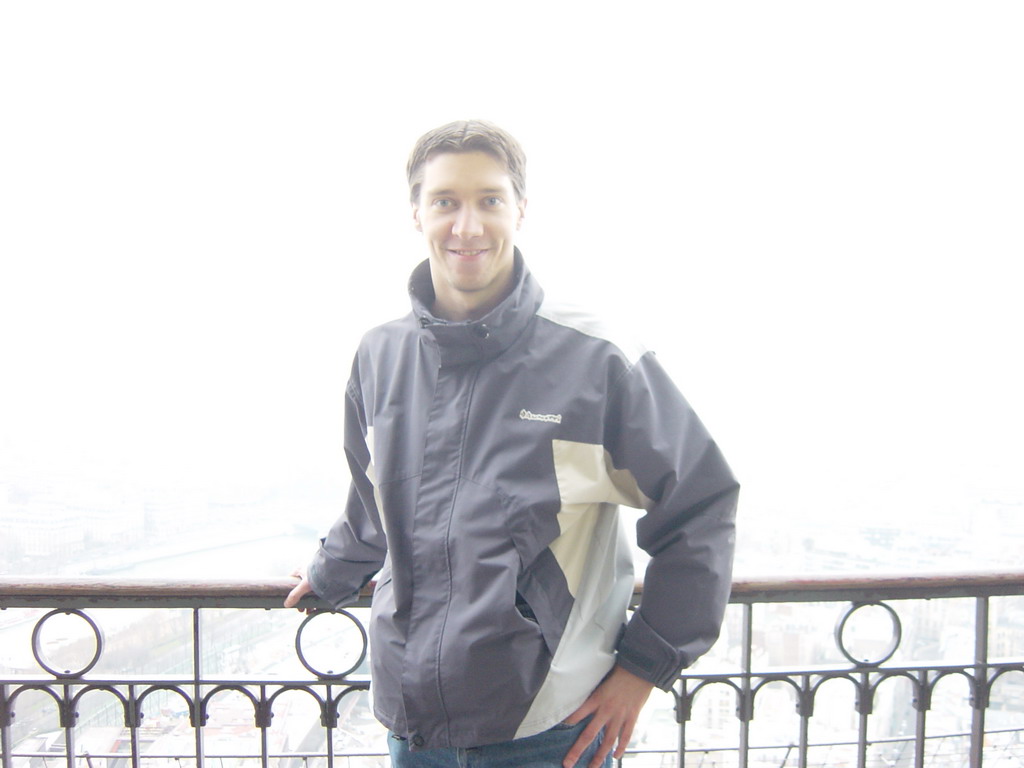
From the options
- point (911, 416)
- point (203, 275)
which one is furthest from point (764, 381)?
point (203, 275)

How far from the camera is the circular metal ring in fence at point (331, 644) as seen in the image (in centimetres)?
135

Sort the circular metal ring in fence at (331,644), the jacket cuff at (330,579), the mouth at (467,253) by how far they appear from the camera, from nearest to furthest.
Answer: the mouth at (467,253) → the jacket cuff at (330,579) → the circular metal ring in fence at (331,644)

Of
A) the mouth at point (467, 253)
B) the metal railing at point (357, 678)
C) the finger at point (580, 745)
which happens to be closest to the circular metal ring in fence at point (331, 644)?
the metal railing at point (357, 678)

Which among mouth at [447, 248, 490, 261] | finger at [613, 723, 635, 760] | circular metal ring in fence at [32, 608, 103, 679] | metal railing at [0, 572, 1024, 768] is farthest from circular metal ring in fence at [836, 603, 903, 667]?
circular metal ring in fence at [32, 608, 103, 679]

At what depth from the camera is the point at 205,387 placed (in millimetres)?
2627

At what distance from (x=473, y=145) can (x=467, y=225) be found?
5.3 inches

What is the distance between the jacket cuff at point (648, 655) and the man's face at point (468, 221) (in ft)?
1.80

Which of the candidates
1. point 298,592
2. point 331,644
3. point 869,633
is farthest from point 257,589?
point 869,633

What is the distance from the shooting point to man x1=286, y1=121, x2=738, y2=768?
0.91 metres

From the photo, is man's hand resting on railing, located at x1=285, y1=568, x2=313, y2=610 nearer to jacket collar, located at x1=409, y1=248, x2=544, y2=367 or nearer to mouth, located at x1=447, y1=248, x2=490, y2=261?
jacket collar, located at x1=409, y1=248, x2=544, y2=367

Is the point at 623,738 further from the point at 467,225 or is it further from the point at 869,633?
the point at 467,225

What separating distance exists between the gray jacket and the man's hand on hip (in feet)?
0.08

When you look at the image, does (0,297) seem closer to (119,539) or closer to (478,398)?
(119,539)

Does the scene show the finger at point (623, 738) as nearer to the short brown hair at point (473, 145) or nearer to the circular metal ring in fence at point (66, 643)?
the short brown hair at point (473, 145)
